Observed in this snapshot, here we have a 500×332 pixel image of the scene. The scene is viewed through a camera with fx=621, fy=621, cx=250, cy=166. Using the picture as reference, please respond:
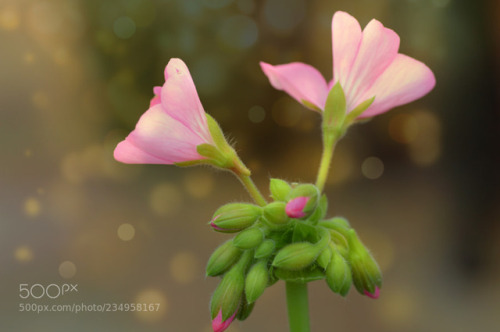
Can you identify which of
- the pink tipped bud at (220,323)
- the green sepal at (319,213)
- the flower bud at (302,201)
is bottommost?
the pink tipped bud at (220,323)

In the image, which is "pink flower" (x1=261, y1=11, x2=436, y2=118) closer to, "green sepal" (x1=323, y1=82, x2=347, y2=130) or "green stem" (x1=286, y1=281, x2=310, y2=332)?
"green sepal" (x1=323, y1=82, x2=347, y2=130)

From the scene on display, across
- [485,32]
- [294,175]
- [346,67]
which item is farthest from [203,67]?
[346,67]

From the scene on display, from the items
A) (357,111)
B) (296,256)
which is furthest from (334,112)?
(296,256)

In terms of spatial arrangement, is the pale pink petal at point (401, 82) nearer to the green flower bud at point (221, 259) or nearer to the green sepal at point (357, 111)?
the green sepal at point (357, 111)

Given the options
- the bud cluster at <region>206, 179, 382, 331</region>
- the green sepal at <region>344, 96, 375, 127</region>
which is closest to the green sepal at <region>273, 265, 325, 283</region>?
the bud cluster at <region>206, 179, 382, 331</region>

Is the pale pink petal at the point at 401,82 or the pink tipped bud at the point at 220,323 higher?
the pale pink petal at the point at 401,82

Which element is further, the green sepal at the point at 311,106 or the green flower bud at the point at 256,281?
the green sepal at the point at 311,106

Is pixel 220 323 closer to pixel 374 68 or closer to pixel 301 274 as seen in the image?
pixel 301 274

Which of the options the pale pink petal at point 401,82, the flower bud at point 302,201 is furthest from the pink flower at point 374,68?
the flower bud at point 302,201
